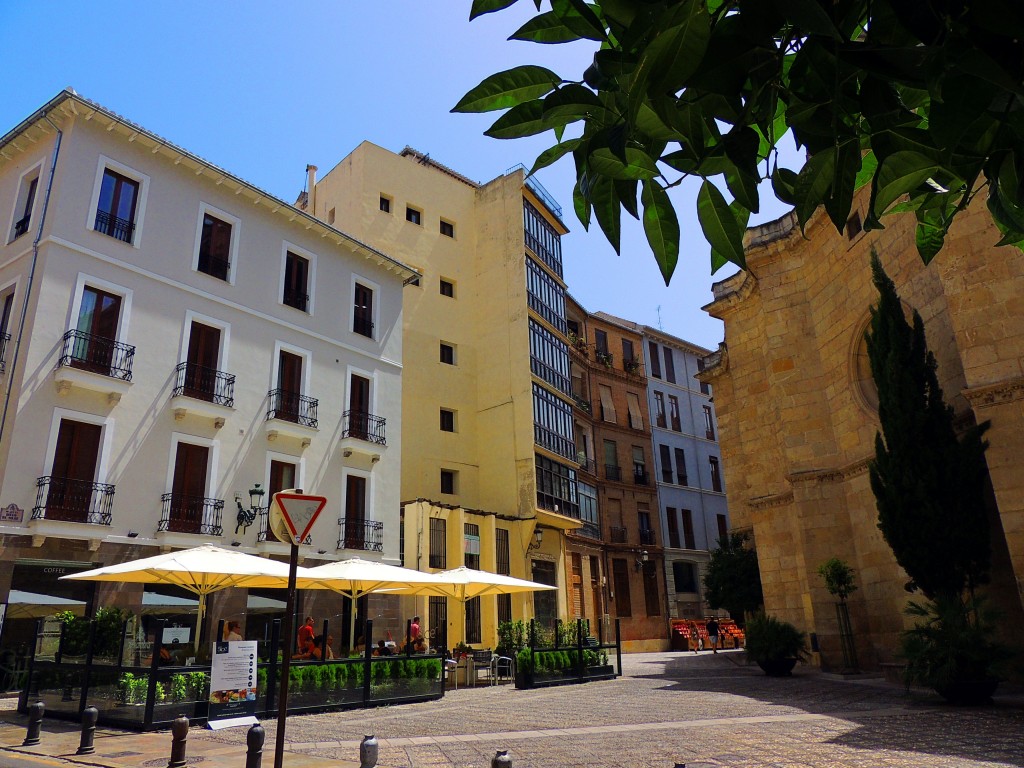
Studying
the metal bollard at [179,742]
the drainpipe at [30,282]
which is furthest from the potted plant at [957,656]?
the drainpipe at [30,282]

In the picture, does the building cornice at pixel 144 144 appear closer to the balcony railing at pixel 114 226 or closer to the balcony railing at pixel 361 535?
the balcony railing at pixel 114 226

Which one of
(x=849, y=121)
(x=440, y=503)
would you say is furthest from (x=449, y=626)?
(x=849, y=121)

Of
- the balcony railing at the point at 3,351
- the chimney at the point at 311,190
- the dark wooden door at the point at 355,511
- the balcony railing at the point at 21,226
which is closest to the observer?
the balcony railing at the point at 3,351

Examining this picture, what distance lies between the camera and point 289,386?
21.2 metres

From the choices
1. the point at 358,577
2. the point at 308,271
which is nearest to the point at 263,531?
the point at 358,577

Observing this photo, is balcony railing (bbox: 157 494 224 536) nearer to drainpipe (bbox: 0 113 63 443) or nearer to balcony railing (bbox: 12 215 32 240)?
drainpipe (bbox: 0 113 63 443)

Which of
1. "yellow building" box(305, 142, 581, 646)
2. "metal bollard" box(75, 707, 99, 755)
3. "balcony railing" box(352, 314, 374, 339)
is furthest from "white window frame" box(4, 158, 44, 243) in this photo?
"metal bollard" box(75, 707, 99, 755)

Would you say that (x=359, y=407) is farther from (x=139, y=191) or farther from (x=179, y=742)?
(x=179, y=742)

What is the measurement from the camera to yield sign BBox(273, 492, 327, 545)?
A: 683 cm

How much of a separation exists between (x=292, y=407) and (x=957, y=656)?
Answer: 16858mm

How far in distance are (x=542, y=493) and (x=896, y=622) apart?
1506 cm

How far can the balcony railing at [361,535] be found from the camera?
21266 millimetres

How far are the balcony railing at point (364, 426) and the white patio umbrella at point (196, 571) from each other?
8435 millimetres

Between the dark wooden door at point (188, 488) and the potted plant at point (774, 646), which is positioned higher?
the dark wooden door at point (188, 488)
